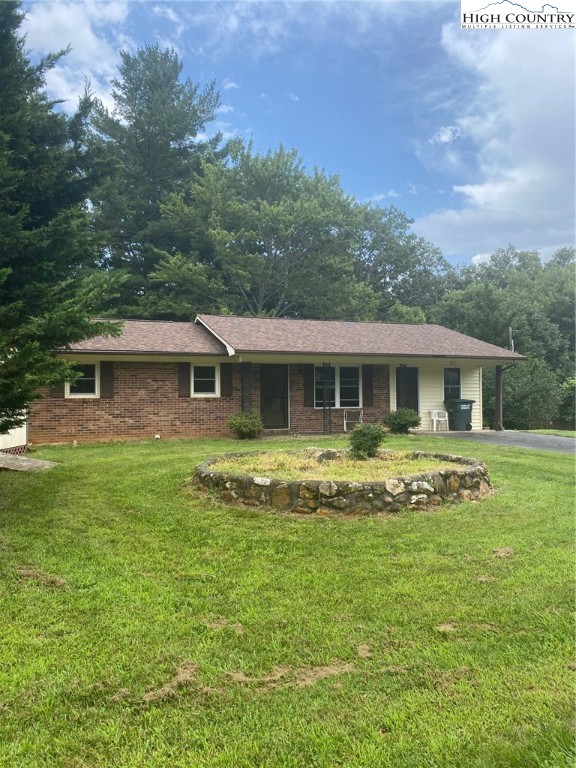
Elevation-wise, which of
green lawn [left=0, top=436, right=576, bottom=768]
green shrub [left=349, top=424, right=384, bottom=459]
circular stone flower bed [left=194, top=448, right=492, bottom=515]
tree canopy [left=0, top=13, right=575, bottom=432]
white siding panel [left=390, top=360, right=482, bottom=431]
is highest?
tree canopy [left=0, top=13, right=575, bottom=432]

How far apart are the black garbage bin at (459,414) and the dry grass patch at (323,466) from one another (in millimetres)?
9108

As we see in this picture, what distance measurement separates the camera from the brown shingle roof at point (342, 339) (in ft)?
49.1

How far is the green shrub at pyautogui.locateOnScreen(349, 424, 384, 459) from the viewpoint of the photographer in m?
7.99

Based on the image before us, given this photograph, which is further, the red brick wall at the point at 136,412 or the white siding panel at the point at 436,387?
the white siding panel at the point at 436,387

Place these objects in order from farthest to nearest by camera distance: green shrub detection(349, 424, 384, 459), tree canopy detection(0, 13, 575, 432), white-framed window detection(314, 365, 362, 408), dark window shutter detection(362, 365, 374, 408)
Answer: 1. tree canopy detection(0, 13, 575, 432)
2. dark window shutter detection(362, 365, 374, 408)
3. white-framed window detection(314, 365, 362, 408)
4. green shrub detection(349, 424, 384, 459)

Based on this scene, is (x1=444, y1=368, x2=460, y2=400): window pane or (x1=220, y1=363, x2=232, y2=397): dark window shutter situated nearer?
(x1=220, y1=363, x2=232, y2=397): dark window shutter

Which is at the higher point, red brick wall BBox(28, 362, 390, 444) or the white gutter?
the white gutter

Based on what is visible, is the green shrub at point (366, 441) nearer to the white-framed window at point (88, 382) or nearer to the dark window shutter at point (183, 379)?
the dark window shutter at point (183, 379)

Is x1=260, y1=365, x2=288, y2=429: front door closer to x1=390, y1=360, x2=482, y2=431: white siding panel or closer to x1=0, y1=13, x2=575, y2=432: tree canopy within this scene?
x1=390, y1=360, x2=482, y2=431: white siding panel

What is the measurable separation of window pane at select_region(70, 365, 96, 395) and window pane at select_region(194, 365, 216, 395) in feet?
8.87

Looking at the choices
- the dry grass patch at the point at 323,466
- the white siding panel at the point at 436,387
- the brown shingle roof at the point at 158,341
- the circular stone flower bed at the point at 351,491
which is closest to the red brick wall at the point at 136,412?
the brown shingle roof at the point at 158,341

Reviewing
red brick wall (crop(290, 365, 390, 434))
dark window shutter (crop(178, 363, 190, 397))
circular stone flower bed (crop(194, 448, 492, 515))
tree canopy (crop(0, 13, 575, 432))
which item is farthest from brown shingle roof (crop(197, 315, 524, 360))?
circular stone flower bed (crop(194, 448, 492, 515))

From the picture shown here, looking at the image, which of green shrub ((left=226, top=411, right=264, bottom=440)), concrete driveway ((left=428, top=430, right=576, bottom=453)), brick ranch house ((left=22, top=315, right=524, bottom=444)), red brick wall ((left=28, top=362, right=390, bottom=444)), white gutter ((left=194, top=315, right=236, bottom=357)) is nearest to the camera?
concrete driveway ((left=428, top=430, right=576, bottom=453))

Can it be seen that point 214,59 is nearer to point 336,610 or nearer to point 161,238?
point 336,610
